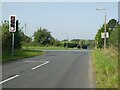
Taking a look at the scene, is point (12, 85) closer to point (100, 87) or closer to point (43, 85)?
point (43, 85)

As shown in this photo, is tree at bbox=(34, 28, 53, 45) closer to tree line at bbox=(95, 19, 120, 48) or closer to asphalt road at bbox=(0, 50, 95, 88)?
tree line at bbox=(95, 19, 120, 48)

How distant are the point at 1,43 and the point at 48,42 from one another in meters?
78.6

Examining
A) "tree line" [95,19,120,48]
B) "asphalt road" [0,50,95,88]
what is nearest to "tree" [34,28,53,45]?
"tree line" [95,19,120,48]

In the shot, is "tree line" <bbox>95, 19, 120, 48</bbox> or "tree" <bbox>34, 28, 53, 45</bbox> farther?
"tree" <bbox>34, 28, 53, 45</bbox>

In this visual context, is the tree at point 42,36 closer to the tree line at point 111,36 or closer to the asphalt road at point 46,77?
the tree line at point 111,36

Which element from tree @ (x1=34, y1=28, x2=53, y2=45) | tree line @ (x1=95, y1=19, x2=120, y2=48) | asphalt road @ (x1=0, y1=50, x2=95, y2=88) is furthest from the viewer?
tree @ (x1=34, y1=28, x2=53, y2=45)

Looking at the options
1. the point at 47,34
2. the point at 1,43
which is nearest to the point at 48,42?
the point at 47,34

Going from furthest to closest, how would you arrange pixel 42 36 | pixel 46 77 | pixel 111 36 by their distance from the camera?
pixel 42 36 → pixel 111 36 → pixel 46 77

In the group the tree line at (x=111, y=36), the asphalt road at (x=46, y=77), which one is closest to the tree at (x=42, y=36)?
the tree line at (x=111, y=36)

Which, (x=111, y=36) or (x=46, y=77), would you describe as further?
(x=111, y=36)

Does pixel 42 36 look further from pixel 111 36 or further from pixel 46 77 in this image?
pixel 46 77

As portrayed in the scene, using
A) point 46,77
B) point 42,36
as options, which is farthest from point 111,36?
point 42,36

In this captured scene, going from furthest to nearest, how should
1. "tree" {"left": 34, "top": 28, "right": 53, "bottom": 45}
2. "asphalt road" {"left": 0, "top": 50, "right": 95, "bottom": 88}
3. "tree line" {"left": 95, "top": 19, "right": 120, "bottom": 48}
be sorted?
"tree" {"left": 34, "top": 28, "right": 53, "bottom": 45}, "tree line" {"left": 95, "top": 19, "right": 120, "bottom": 48}, "asphalt road" {"left": 0, "top": 50, "right": 95, "bottom": 88}

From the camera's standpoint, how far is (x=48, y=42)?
110938mm
